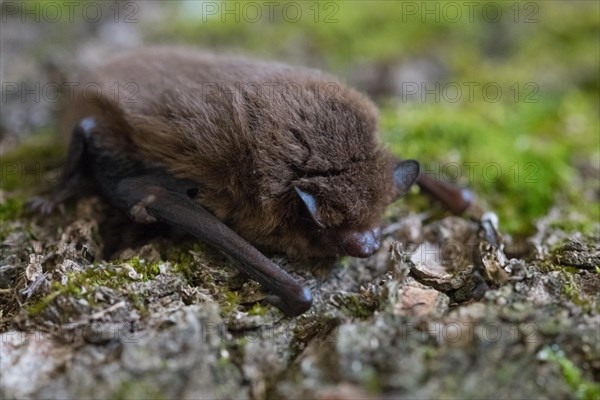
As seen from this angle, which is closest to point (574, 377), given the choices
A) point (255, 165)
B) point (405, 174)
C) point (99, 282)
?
point (405, 174)

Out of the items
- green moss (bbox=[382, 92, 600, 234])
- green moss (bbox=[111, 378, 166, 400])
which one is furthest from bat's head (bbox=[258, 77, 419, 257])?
green moss (bbox=[111, 378, 166, 400])

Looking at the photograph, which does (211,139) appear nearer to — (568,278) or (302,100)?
(302,100)

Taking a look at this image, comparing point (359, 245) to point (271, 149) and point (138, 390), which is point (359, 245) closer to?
point (271, 149)

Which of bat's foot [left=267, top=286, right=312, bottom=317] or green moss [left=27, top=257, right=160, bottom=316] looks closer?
green moss [left=27, top=257, right=160, bottom=316]

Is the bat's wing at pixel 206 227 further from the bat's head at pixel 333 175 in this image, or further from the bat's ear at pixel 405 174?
the bat's ear at pixel 405 174

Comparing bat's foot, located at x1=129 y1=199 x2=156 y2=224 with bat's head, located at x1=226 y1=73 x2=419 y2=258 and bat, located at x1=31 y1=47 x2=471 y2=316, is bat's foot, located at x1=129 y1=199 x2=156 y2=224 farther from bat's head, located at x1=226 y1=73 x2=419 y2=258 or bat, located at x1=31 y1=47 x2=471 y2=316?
bat's head, located at x1=226 y1=73 x2=419 y2=258

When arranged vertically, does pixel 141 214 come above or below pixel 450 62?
below

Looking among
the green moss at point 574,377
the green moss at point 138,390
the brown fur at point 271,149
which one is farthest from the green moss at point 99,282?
the green moss at point 574,377
